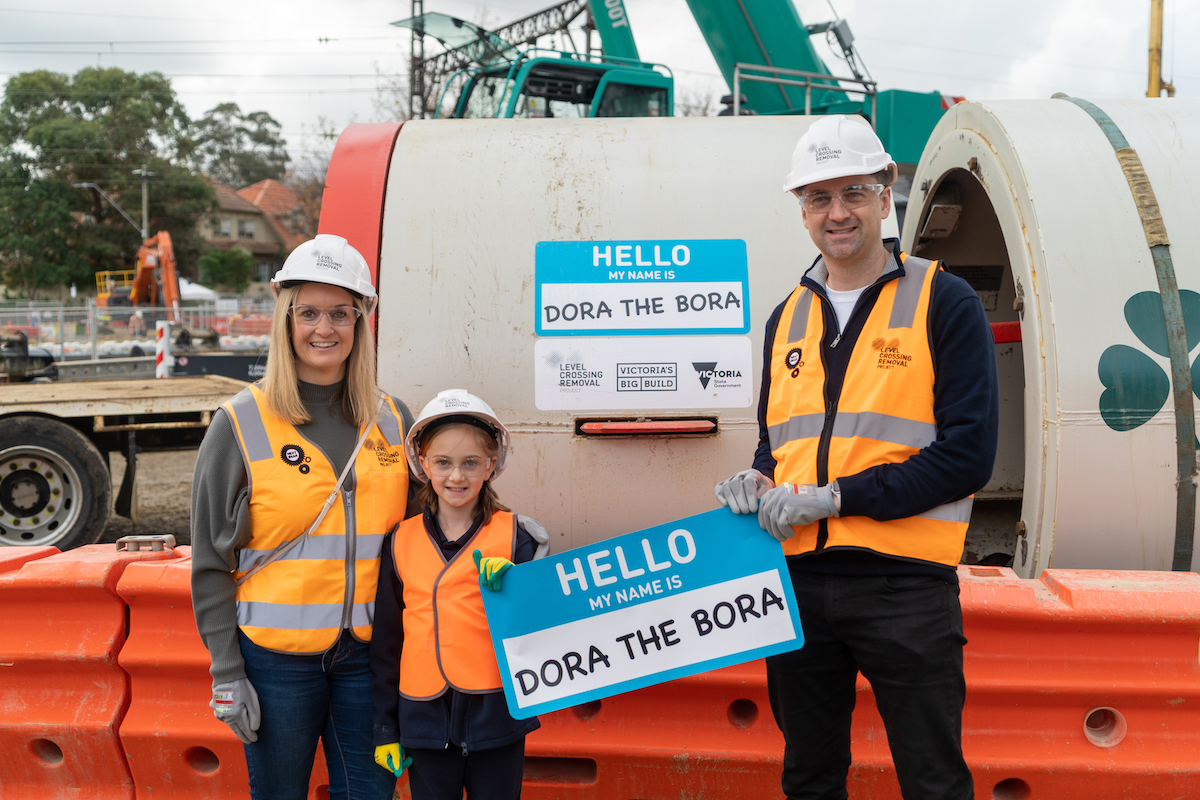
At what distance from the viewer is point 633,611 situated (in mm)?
2307

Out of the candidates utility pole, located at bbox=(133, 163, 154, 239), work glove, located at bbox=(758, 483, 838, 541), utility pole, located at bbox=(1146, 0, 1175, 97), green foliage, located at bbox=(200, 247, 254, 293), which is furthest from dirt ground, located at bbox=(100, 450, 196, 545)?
green foliage, located at bbox=(200, 247, 254, 293)

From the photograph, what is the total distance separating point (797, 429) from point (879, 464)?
23 cm

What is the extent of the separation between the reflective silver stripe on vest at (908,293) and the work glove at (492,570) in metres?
1.15

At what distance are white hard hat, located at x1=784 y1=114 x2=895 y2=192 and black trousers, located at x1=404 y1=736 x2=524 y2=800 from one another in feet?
5.46

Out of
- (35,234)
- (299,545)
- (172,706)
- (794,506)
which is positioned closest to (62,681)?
(172,706)

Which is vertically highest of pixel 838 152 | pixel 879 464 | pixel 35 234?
pixel 35 234

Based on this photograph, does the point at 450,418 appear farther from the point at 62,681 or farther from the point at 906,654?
the point at 62,681

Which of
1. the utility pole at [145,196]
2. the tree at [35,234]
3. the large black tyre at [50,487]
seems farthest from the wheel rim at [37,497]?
the tree at [35,234]

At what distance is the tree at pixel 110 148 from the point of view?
46.8 meters

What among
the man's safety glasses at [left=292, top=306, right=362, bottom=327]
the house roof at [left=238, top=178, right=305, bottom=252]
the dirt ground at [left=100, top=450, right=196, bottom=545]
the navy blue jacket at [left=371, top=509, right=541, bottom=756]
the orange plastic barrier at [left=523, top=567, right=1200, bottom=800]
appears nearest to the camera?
the navy blue jacket at [left=371, top=509, right=541, bottom=756]

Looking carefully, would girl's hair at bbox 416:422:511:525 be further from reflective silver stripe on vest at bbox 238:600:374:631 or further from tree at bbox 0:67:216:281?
tree at bbox 0:67:216:281

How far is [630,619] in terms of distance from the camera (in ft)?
7.58

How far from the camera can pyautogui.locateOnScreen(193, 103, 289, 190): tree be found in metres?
74.6

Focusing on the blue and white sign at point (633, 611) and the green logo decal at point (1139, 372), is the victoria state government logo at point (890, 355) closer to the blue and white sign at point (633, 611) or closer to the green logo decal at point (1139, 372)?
the blue and white sign at point (633, 611)
